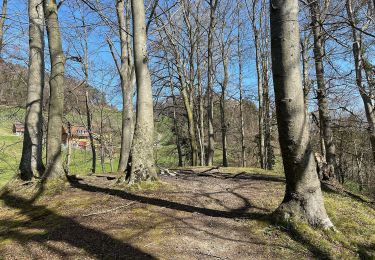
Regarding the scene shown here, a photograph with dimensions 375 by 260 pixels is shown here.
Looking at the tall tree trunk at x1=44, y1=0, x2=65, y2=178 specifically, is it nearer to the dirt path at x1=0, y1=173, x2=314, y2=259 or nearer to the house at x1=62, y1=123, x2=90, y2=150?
the dirt path at x1=0, y1=173, x2=314, y2=259

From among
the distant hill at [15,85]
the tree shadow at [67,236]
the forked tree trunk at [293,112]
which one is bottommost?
the tree shadow at [67,236]

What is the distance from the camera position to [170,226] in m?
4.52

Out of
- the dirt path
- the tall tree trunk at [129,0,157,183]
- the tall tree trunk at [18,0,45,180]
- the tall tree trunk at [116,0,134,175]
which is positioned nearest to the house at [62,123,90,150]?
the tall tree trunk at [116,0,134,175]

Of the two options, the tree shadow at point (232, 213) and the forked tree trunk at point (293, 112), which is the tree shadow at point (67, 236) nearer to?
the tree shadow at point (232, 213)

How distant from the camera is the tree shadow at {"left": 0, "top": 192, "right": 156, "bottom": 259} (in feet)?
12.2

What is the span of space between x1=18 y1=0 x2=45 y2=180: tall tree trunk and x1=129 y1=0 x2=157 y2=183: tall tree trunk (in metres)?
2.42

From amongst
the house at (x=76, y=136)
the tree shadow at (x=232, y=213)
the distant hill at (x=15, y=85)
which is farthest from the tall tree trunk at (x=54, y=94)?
the house at (x=76, y=136)

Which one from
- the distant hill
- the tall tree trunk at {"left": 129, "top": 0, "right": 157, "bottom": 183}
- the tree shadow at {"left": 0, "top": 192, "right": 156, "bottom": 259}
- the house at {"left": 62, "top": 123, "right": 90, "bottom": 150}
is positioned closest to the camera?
the tree shadow at {"left": 0, "top": 192, "right": 156, "bottom": 259}

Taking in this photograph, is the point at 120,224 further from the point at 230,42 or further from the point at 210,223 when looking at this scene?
the point at 230,42

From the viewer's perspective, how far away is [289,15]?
4184mm

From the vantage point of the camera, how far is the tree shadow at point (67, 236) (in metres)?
3.71

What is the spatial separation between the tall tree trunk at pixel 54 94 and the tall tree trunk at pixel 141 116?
76.0 inches

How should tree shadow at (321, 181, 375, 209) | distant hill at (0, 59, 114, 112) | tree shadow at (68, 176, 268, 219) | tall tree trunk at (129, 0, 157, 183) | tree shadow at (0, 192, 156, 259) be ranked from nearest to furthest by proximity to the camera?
Result: tree shadow at (0, 192, 156, 259), tree shadow at (68, 176, 268, 219), tree shadow at (321, 181, 375, 209), tall tree trunk at (129, 0, 157, 183), distant hill at (0, 59, 114, 112)

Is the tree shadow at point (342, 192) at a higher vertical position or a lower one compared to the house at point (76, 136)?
lower
